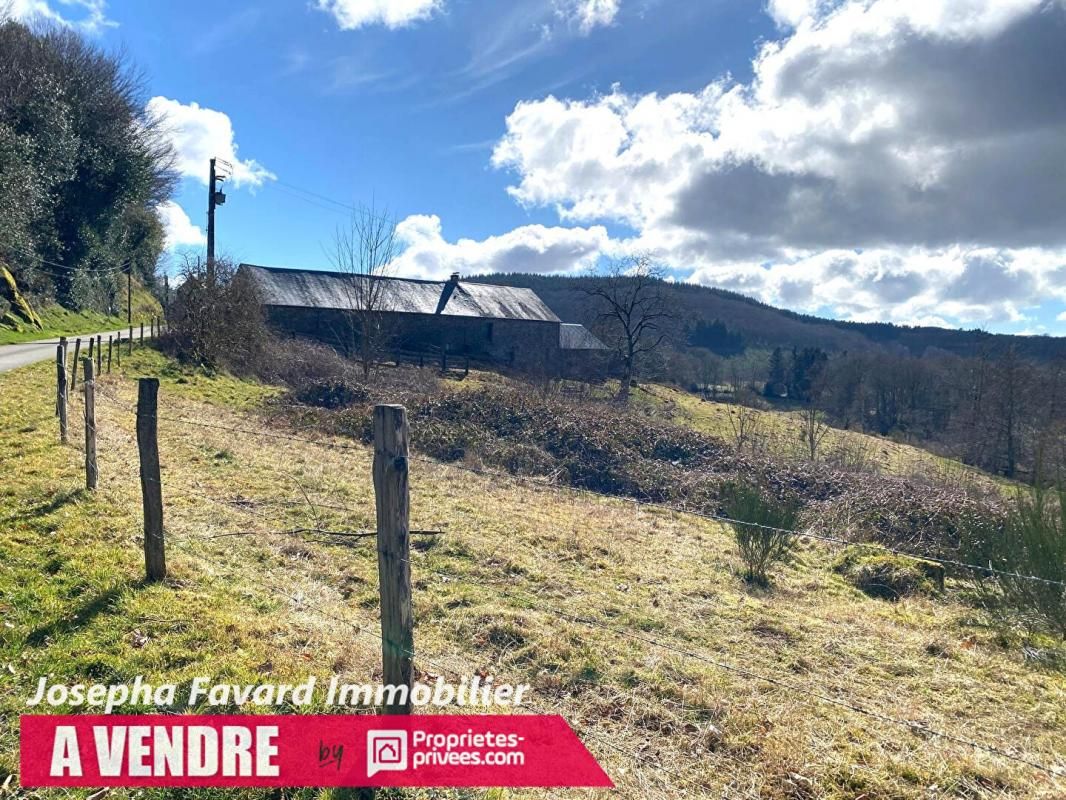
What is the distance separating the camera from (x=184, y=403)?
14.3 m

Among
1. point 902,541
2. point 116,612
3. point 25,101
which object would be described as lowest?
point 902,541

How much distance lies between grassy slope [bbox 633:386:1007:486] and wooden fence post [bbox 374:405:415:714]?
12.8m

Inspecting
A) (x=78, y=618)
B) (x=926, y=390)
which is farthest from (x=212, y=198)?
(x=926, y=390)

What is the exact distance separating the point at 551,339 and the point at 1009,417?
26718 millimetres

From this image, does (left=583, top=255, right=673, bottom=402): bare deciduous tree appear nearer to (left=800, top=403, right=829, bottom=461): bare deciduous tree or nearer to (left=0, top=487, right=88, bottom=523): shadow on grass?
(left=800, top=403, right=829, bottom=461): bare deciduous tree

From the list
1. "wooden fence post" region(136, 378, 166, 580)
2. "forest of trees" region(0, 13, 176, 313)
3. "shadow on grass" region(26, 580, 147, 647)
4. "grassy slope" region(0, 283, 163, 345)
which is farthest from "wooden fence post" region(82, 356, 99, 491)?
"forest of trees" region(0, 13, 176, 313)

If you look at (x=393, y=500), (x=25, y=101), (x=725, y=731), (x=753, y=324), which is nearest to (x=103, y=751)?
(x=393, y=500)

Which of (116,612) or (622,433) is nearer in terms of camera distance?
(116,612)

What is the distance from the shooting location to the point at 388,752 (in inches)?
114

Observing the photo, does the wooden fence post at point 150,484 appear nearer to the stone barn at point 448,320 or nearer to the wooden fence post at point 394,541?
the wooden fence post at point 394,541

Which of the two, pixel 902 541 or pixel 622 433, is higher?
pixel 622 433

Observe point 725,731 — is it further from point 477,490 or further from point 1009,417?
point 1009,417

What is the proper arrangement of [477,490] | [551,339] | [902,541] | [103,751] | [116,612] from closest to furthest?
[103,751]
[116,612]
[902,541]
[477,490]
[551,339]

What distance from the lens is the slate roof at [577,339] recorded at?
41.8 m
